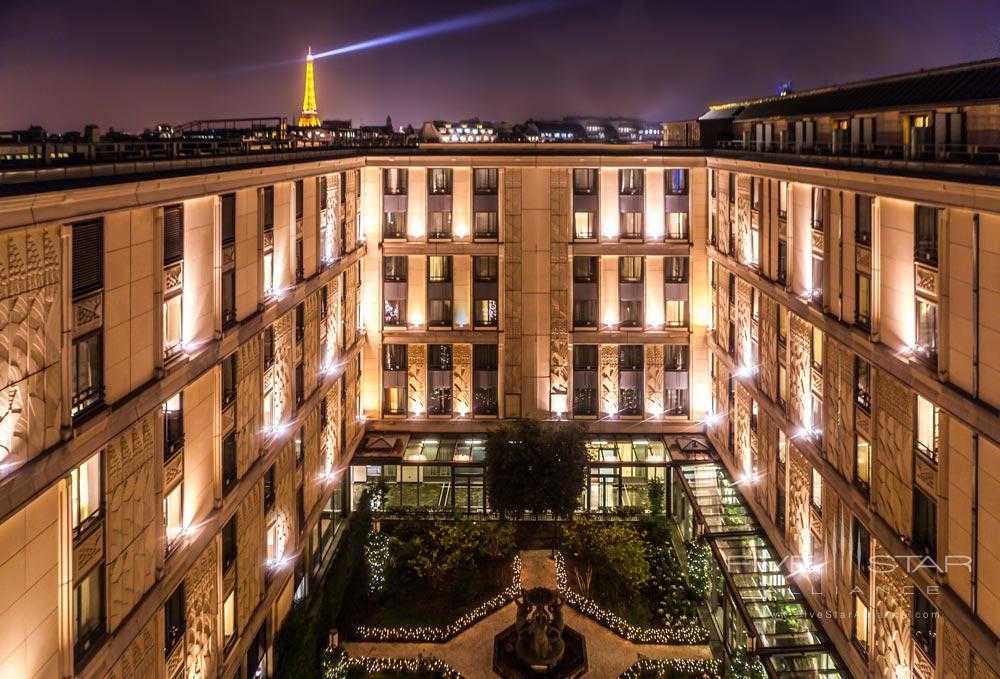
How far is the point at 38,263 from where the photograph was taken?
485 inches

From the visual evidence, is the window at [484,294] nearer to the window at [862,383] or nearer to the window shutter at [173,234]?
the window at [862,383]

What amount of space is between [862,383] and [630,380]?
71.1ft

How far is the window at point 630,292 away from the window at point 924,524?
83.7ft

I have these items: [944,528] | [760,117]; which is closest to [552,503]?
[944,528]

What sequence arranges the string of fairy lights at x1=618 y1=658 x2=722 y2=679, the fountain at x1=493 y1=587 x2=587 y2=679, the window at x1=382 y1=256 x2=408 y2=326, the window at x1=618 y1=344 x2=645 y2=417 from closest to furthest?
1. the fountain at x1=493 y1=587 x2=587 y2=679
2. the string of fairy lights at x1=618 y1=658 x2=722 y2=679
3. the window at x1=382 y1=256 x2=408 y2=326
4. the window at x1=618 y1=344 x2=645 y2=417

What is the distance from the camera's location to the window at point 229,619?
68.5ft

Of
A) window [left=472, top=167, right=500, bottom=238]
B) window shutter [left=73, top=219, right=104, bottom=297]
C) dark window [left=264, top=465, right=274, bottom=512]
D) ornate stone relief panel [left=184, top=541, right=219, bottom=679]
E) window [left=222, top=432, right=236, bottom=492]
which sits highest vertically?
window [left=472, top=167, right=500, bottom=238]

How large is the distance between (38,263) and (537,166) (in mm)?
32476

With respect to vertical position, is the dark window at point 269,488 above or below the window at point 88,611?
below

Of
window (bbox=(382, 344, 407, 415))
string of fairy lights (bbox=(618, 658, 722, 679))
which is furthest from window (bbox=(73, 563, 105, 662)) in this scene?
window (bbox=(382, 344, 407, 415))

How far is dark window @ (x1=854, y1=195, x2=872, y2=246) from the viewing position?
2150 cm

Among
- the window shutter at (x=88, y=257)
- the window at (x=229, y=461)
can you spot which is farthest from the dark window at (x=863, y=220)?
the window shutter at (x=88, y=257)

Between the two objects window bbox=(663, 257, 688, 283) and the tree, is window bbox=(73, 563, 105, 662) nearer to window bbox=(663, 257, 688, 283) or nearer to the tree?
the tree

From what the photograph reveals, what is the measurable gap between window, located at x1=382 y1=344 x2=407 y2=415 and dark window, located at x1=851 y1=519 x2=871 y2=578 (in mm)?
26299
